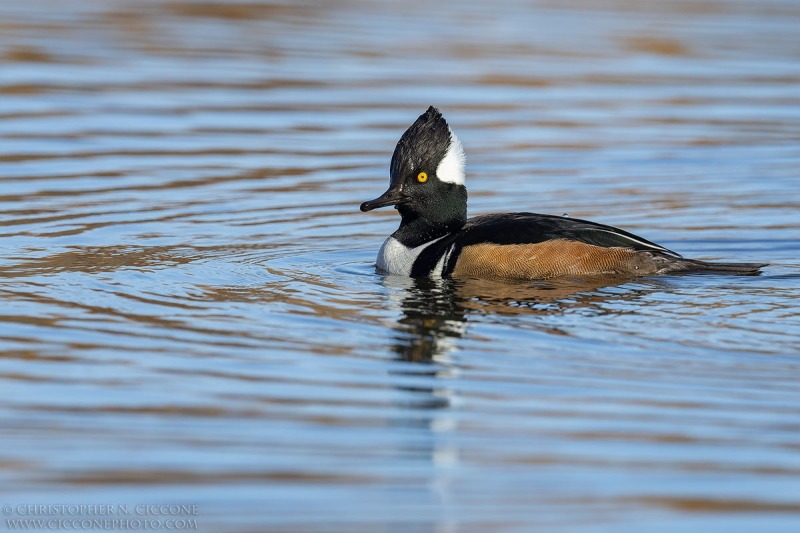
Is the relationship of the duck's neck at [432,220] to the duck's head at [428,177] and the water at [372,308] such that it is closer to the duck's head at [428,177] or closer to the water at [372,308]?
the duck's head at [428,177]

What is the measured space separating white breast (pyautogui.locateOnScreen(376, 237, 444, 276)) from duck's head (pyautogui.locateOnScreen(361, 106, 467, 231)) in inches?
8.7

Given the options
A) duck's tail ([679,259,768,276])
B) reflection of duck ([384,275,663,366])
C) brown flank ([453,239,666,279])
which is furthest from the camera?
brown flank ([453,239,666,279])

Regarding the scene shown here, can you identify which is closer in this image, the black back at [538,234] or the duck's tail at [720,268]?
the duck's tail at [720,268]

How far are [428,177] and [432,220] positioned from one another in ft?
1.00

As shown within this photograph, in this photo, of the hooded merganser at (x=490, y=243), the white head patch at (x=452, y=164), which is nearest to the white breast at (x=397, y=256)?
the hooded merganser at (x=490, y=243)

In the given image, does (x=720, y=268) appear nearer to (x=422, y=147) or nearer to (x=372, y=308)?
(x=422, y=147)

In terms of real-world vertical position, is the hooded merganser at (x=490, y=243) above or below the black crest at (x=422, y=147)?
below

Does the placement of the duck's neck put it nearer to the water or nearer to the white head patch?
the white head patch

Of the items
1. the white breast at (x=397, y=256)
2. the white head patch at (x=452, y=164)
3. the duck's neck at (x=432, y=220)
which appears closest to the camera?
the white breast at (x=397, y=256)

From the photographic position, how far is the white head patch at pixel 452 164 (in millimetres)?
9570

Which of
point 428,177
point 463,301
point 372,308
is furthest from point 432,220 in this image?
point 372,308

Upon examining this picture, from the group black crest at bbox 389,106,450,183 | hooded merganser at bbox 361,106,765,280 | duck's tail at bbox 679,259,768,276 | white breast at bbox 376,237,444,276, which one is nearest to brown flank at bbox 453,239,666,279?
hooded merganser at bbox 361,106,765,280

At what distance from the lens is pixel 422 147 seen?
952 cm

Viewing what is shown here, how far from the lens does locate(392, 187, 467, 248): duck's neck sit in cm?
971
